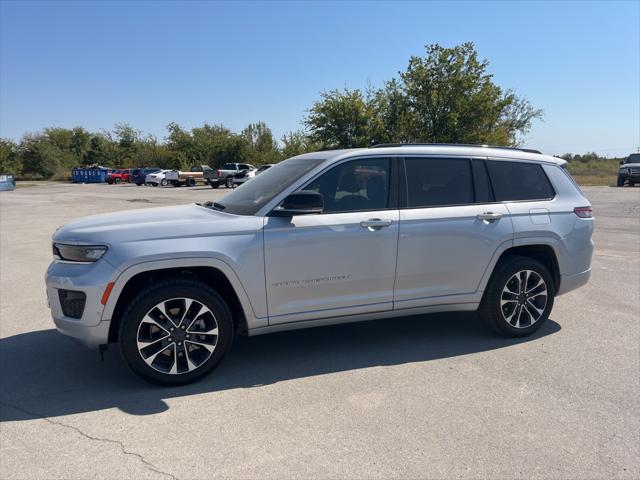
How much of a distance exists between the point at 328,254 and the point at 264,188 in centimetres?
92

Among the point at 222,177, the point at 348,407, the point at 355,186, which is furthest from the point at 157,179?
the point at 348,407

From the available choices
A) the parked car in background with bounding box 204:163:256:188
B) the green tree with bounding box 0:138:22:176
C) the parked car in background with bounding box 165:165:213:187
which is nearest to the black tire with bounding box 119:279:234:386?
the parked car in background with bounding box 204:163:256:188

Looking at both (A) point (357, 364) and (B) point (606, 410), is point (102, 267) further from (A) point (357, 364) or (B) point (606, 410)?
(B) point (606, 410)

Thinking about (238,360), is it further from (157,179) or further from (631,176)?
(157,179)

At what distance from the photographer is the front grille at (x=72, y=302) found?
3.70 meters

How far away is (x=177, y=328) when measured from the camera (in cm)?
385

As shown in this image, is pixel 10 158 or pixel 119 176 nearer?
pixel 119 176

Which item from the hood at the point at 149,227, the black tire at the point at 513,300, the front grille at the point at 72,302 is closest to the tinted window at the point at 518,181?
the black tire at the point at 513,300

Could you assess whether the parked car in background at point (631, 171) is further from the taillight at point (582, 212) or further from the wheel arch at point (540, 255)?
the wheel arch at point (540, 255)

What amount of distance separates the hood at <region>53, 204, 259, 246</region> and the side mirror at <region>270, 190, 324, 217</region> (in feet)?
0.73

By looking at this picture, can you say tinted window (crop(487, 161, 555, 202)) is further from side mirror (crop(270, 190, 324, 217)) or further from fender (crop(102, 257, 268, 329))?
fender (crop(102, 257, 268, 329))

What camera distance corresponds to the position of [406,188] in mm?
4551

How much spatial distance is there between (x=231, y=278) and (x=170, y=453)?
1.35m

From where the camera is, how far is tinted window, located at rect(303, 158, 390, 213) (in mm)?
4312
